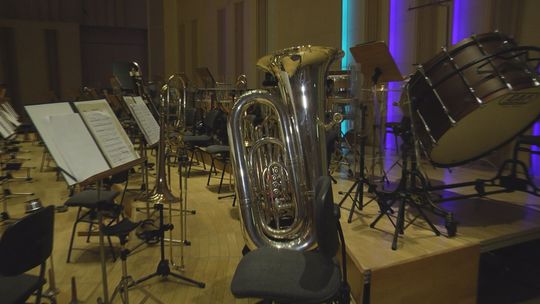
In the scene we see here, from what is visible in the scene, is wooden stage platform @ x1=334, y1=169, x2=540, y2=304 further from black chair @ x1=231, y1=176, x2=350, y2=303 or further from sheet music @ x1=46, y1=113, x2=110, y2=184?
sheet music @ x1=46, y1=113, x2=110, y2=184

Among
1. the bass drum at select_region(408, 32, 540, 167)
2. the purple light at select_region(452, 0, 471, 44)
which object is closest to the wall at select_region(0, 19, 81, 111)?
the purple light at select_region(452, 0, 471, 44)

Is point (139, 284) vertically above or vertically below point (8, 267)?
below

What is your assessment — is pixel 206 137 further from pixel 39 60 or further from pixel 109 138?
pixel 39 60

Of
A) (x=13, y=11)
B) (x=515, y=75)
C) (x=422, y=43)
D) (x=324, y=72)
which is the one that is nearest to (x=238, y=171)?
(x=324, y=72)

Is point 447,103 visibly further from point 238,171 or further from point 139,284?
point 139,284

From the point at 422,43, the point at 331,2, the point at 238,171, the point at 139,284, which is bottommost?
the point at 139,284

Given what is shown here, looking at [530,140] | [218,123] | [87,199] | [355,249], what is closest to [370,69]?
[530,140]

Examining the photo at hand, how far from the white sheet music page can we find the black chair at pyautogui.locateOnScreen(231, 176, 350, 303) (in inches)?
33.0

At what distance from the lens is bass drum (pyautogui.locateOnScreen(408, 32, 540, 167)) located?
7.80 ft

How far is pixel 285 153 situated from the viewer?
2014 mm

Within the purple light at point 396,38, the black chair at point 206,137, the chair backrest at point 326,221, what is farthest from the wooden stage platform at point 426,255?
the purple light at point 396,38

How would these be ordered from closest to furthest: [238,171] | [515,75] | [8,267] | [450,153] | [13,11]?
[8,267], [238,171], [515,75], [450,153], [13,11]

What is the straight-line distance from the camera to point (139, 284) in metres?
2.56

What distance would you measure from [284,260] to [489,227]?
1.81 metres
